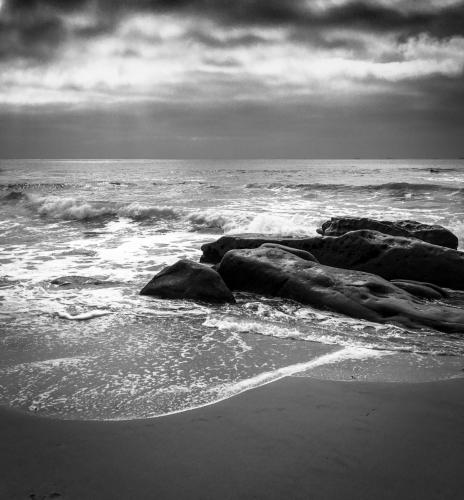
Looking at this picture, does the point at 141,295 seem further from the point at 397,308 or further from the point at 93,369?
the point at 397,308

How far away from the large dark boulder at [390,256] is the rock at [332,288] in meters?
1.11

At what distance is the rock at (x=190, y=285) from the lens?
563cm

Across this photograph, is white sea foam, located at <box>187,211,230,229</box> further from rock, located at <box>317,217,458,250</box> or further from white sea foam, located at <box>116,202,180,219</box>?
rock, located at <box>317,217,458,250</box>

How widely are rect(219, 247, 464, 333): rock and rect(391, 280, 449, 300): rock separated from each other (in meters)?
0.47

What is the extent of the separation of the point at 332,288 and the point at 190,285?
1766 millimetres

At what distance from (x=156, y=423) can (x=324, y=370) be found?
1.46 m

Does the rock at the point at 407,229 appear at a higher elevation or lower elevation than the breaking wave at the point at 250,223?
higher

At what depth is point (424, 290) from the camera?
5.86m

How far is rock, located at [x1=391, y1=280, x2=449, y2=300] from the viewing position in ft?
19.1

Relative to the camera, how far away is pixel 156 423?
110 inches

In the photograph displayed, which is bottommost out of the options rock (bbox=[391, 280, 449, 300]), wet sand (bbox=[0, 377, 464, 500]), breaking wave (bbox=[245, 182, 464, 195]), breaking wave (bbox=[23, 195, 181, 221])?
wet sand (bbox=[0, 377, 464, 500])

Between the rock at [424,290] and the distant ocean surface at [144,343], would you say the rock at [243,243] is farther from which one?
the rock at [424,290]

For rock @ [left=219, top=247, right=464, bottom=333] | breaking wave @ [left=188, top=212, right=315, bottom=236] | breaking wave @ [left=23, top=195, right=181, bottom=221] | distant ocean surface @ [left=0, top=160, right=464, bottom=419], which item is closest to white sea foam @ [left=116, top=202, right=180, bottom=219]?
breaking wave @ [left=23, top=195, right=181, bottom=221]

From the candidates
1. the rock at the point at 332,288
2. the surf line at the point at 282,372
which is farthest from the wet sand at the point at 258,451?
the rock at the point at 332,288
